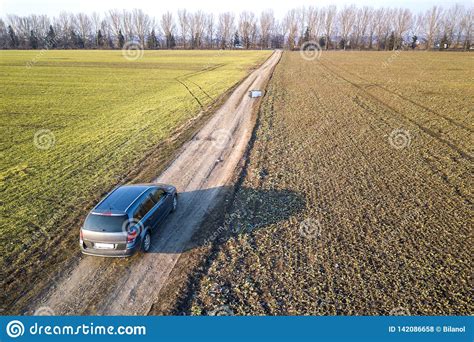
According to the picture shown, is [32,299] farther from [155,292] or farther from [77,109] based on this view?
[77,109]

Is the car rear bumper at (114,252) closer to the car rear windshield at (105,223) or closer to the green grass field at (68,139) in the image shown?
the car rear windshield at (105,223)

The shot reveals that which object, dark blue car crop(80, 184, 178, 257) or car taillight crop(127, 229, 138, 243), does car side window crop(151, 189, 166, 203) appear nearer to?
dark blue car crop(80, 184, 178, 257)

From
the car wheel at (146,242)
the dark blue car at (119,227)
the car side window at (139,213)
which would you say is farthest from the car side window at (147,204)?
the car wheel at (146,242)

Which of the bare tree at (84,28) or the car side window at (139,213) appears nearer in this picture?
the car side window at (139,213)

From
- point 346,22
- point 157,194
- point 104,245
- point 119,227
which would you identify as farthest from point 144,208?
point 346,22

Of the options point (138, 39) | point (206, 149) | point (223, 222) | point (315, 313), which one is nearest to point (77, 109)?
point (206, 149)

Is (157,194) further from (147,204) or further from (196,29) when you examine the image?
(196,29)

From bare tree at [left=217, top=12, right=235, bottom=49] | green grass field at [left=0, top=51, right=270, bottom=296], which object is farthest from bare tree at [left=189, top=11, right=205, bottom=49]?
green grass field at [left=0, top=51, right=270, bottom=296]
